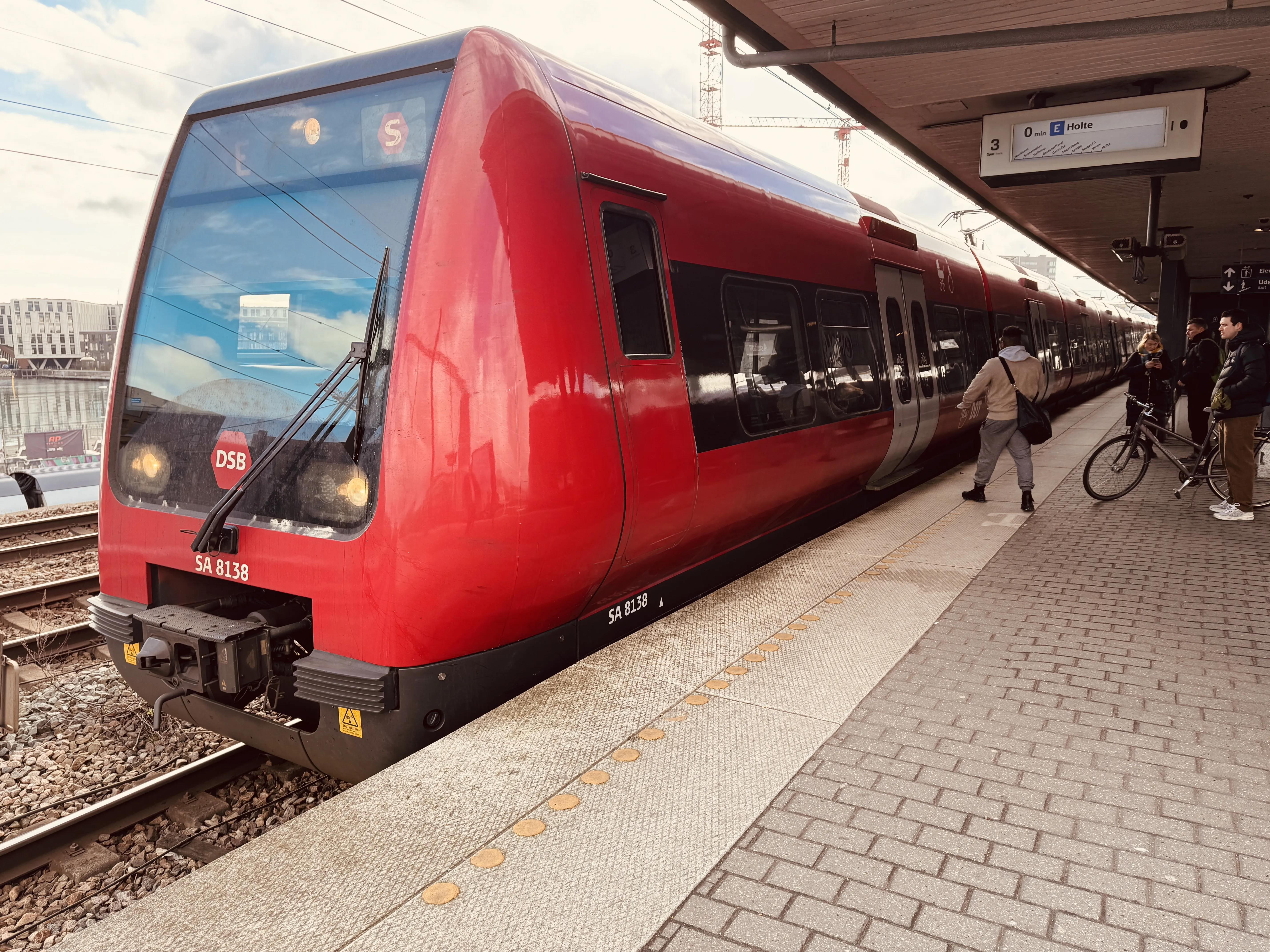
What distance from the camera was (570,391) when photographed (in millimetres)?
3428

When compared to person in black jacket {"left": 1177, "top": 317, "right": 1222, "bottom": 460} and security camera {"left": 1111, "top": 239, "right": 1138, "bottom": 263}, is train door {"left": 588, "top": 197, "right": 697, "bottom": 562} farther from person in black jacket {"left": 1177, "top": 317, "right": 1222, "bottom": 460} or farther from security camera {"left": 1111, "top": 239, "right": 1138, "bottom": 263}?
security camera {"left": 1111, "top": 239, "right": 1138, "bottom": 263}

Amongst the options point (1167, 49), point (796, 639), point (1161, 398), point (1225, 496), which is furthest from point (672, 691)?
point (1161, 398)

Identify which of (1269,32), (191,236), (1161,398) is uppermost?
(1269,32)

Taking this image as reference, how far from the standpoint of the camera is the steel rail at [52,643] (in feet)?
18.0

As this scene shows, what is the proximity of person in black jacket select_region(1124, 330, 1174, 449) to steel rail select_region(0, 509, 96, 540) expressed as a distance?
40.6ft

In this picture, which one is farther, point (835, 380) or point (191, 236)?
point (835, 380)

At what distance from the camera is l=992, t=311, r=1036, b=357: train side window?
1169 centimetres

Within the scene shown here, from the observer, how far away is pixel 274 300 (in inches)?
140

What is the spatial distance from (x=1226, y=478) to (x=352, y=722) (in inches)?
315

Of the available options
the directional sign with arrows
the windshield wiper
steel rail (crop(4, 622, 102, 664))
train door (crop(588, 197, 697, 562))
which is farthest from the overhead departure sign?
the directional sign with arrows

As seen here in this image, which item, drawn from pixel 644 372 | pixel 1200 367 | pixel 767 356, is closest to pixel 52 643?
pixel 644 372

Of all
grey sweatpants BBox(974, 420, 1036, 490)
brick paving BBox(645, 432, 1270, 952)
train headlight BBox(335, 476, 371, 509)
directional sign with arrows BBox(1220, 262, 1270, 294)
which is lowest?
brick paving BBox(645, 432, 1270, 952)

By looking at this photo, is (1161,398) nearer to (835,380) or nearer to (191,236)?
(835,380)

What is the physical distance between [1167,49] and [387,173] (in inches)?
236
